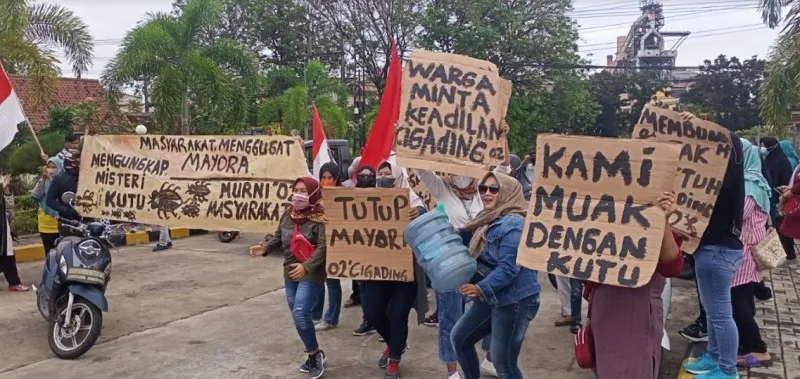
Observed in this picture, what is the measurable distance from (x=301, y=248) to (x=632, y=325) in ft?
8.85

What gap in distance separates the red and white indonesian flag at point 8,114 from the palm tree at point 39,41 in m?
4.91

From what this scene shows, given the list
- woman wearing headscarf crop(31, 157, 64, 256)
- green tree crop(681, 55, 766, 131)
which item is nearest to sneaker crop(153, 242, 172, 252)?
woman wearing headscarf crop(31, 157, 64, 256)

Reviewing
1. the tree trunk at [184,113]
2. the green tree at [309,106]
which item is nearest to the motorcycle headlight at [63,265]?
the tree trunk at [184,113]

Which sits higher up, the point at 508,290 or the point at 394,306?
Answer: the point at 508,290

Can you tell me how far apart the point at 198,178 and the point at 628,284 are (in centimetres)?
527

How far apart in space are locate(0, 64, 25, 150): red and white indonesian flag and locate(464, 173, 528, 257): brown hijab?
224 inches

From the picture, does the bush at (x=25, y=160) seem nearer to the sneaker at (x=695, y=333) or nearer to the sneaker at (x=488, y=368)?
the sneaker at (x=488, y=368)

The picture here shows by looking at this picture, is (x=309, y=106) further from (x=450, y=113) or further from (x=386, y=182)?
(x=450, y=113)

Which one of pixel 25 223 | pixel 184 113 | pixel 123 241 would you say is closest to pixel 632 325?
pixel 123 241

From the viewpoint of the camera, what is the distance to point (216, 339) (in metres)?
6.65

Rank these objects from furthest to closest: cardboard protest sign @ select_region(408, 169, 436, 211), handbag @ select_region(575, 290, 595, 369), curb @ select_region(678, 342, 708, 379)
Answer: cardboard protest sign @ select_region(408, 169, 436, 211)
curb @ select_region(678, 342, 708, 379)
handbag @ select_region(575, 290, 595, 369)

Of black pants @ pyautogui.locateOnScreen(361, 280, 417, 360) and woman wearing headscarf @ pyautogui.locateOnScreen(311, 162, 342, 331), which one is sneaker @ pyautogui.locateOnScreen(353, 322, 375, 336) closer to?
woman wearing headscarf @ pyautogui.locateOnScreen(311, 162, 342, 331)

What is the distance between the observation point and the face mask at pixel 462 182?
5965mm

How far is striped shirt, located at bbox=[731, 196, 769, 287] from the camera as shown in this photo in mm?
5367
